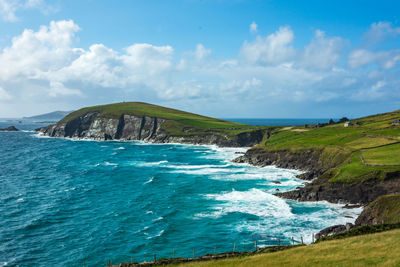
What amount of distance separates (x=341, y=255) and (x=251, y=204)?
34.6 m

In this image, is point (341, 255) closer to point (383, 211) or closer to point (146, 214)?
point (383, 211)

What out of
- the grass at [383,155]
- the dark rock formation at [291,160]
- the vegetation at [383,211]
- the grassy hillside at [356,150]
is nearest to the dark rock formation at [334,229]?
the vegetation at [383,211]

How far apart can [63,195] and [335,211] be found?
66.6 metres

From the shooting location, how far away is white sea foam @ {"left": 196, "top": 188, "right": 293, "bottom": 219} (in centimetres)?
6181

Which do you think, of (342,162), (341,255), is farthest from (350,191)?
(341,255)

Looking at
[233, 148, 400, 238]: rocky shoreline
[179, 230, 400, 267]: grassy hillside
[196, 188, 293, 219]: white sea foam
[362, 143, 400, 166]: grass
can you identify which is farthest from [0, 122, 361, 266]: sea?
[362, 143, 400, 166]: grass

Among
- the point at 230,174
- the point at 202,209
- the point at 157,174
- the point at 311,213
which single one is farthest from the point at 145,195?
the point at 311,213

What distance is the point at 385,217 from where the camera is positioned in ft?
163

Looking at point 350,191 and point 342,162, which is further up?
point 342,162

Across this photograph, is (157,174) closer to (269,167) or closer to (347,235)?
(269,167)

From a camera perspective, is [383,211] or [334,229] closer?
[334,229]

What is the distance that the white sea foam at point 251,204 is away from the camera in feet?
203

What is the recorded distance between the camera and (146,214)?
6356 cm

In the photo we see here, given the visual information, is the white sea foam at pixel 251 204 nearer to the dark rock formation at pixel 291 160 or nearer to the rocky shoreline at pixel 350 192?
the rocky shoreline at pixel 350 192
